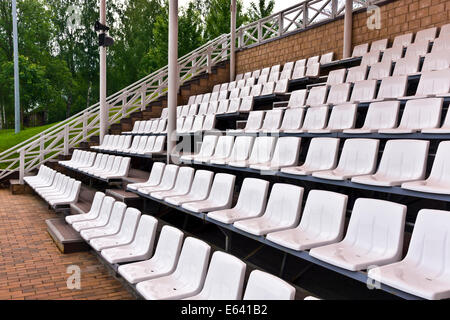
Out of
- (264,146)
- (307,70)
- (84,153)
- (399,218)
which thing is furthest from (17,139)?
(399,218)

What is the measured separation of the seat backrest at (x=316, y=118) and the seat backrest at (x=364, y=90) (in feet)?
1.55

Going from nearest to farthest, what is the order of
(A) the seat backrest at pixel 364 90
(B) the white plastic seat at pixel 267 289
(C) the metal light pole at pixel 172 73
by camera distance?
1. (B) the white plastic seat at pixel 267 289
2. (A) the seat backrest at pixel 364 90
3. (C) the metal light pole at pixel 172 73

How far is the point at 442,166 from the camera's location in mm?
2523

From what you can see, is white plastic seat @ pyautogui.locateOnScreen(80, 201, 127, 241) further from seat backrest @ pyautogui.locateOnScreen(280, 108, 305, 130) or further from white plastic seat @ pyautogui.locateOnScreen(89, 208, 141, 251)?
seat backrest @ pyautogui.locateOnScreen(280, 108, 305, 130)

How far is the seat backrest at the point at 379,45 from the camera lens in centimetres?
642

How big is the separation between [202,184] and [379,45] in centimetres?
450

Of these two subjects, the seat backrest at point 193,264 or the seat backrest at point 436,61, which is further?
the seat backrest at point 436,61

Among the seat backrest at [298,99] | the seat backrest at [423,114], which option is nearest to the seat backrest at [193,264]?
the seat backrest at [423,114]

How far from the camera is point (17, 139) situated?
12508mm

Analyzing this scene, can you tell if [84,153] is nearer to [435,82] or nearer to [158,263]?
[158,263]

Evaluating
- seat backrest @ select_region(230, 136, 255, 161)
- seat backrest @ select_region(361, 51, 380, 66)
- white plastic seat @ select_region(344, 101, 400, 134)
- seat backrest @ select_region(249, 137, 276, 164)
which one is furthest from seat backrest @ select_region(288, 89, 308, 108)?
white plastic seat @ select_region(344, 101, 400, 134)

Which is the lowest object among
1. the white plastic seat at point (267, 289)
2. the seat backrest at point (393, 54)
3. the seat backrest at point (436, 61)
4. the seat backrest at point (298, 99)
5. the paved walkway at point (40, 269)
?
the paved walkway at point (40, 269)

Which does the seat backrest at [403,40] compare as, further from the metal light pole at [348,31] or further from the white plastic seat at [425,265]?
the white plastic seat at [425,265]

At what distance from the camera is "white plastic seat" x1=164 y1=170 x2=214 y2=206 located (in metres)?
3.77
